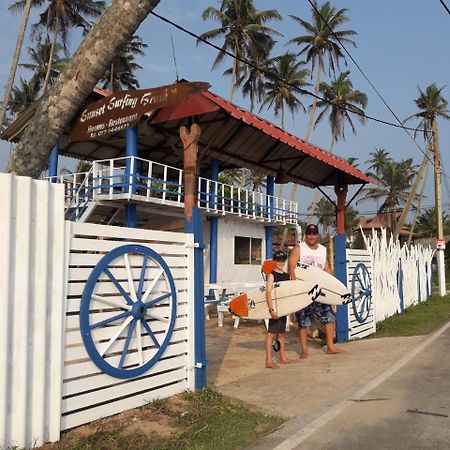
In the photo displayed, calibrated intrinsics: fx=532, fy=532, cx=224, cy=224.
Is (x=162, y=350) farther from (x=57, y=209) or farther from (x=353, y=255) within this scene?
(x=353, y=255)

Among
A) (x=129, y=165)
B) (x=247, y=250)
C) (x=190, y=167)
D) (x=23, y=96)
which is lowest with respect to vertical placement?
(x=247, y=250)

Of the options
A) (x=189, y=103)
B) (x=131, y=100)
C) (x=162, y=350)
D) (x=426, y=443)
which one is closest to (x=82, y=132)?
(x=131, y=100)

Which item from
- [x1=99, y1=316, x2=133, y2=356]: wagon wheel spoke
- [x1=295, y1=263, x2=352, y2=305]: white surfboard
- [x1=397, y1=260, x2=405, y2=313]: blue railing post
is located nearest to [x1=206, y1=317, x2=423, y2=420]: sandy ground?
[x1=295, y1=263, x2=352, y2=305]: white surfboard

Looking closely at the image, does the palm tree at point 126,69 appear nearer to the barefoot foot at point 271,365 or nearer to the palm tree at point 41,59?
the palm tree at point 41,59

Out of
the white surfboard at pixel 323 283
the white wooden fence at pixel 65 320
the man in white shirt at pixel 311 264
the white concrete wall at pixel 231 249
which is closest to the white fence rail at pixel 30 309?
the white wooden fence at pixel 65 320

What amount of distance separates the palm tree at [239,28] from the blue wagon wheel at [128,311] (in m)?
32.8

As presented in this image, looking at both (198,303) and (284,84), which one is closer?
(198,303)

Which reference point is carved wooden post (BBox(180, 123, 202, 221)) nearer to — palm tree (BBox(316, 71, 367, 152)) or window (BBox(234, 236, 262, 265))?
window (BBox(234, 236, 262, 265))

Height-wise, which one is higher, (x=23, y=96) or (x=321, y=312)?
(x=23, y=96)

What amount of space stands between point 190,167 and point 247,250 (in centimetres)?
1602

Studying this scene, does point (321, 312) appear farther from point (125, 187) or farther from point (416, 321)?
point (125, 187)

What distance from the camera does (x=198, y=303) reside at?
253 inches

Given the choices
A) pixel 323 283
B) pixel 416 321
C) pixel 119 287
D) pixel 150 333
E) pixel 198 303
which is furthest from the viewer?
pixel 416 321

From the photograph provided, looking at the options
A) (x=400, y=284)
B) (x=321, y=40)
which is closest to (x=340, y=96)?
(x=321, y=40)
